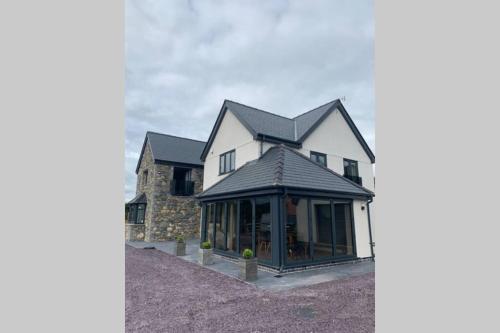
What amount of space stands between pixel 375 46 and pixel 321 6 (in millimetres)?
2035

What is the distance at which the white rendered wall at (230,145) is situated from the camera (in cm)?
1458

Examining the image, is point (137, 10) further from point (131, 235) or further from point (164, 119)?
A: point (164, 119)

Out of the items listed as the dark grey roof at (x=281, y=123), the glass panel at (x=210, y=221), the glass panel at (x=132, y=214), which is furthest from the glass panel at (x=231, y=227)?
the glass panel at (x=132, y=214)

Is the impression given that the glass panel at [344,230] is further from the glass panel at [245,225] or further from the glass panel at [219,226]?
the glass panel at [219,226]

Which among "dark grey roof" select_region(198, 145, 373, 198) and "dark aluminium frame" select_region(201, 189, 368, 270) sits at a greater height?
"dark grey roof" select_region(198, 145, 373, 198)

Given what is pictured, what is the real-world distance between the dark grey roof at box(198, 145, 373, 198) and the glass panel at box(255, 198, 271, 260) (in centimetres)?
71

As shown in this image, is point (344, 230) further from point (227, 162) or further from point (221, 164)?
point (221, 164)

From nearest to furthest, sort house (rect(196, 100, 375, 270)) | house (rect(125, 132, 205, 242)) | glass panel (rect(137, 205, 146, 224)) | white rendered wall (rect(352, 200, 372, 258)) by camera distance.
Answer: house (rect(196, 100, 375, 270)), white rendered wall (rect(352, 200, 372, 258)), house (rect(125, 132, 205, 242)), glass panel (rect(137, 205, 146, 224))

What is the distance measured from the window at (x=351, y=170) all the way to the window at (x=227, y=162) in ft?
22.3

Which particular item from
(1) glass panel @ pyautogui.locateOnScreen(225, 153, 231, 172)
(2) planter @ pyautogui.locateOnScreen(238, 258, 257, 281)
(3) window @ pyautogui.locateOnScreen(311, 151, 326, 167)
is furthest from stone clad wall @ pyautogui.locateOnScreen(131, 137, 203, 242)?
(2) planter @ pyautogui.locateOnScreen(238, 258, 257, 281)

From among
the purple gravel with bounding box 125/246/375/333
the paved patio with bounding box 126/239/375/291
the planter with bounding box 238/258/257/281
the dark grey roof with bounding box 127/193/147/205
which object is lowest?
the paved patio with bounding box 126/239/375/291

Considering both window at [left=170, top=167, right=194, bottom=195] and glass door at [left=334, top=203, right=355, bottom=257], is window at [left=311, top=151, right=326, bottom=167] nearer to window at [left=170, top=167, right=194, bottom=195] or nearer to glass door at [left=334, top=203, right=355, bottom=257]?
glass door at [left=334, top=203, right=355, bottom=257]

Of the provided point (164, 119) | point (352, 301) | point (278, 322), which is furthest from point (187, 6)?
point (164, 119)

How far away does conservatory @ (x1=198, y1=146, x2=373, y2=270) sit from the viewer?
9.70 meters
